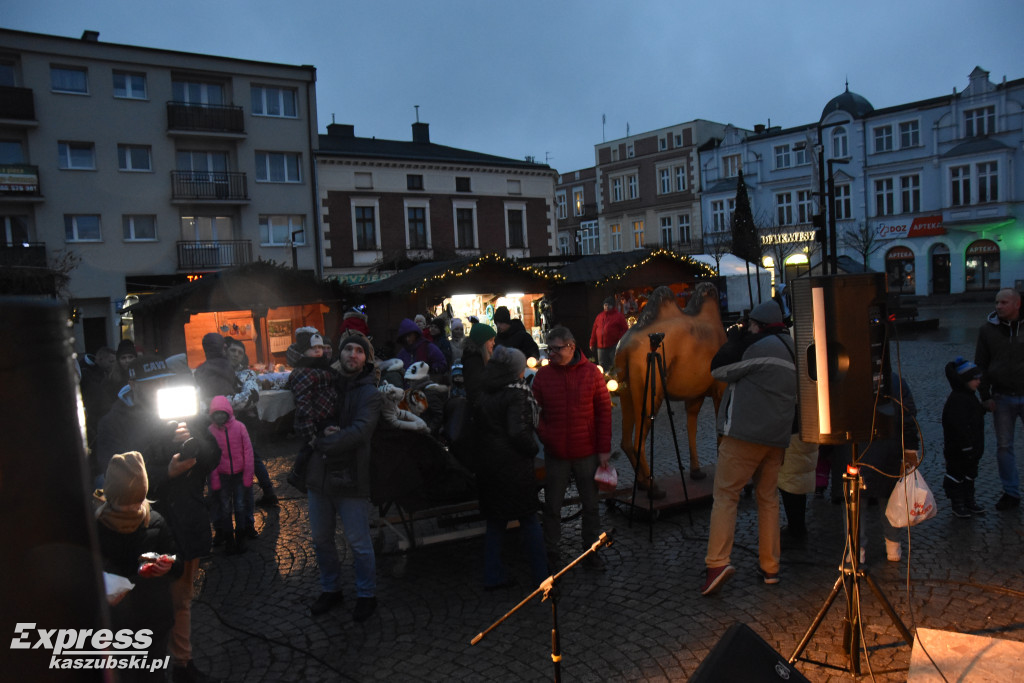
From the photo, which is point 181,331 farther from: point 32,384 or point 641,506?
point 32,384

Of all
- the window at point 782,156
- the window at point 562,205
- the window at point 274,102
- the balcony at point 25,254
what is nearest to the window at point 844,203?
the window at point 782,156

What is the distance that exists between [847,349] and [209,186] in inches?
1170

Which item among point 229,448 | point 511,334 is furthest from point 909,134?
point 229,448

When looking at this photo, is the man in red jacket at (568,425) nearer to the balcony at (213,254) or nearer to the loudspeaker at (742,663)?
the loudspeaker at (742,663)

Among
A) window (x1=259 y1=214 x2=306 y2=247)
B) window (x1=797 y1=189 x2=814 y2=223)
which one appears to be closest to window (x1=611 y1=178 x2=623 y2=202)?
window (x1=797 y1=189 x2=814 y2=223)

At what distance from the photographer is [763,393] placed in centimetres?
464

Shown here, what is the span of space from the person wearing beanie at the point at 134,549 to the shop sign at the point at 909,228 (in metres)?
43.9

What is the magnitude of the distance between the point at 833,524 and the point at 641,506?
5.24 feet

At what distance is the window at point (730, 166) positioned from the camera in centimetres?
4850

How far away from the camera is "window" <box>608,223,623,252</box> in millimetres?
56750

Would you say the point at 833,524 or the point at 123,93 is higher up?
the point at 123,93

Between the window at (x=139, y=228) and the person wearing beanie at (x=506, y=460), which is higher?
the window at (x=139, y=228)

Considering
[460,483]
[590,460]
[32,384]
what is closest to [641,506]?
[590,460]

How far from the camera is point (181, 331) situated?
15203 millimetres
